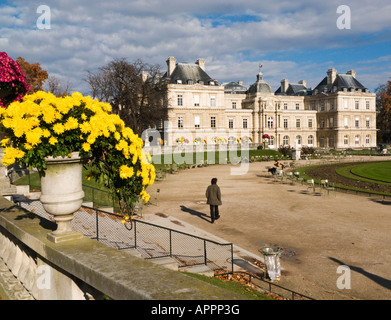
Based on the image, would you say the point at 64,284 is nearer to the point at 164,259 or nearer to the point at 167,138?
the point at 164,259

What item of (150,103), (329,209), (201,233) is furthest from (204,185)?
(150,103)

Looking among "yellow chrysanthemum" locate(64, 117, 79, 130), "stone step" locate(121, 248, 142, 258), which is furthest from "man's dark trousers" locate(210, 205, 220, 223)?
"yellow chrysanthemum" locate(64, 117, 79, 130)

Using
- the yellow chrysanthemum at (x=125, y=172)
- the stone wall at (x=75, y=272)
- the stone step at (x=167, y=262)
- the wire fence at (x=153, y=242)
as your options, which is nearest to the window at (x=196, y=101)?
the wire fence at (x=153, y=242)

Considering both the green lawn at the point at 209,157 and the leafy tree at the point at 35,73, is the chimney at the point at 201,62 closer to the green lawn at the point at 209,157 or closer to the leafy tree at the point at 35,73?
the green lawn at the point at 209,157

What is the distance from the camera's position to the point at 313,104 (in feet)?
274

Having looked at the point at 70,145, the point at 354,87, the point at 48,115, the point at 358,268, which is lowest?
the point at 358,268

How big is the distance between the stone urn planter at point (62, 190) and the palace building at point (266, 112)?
57172 millimetres

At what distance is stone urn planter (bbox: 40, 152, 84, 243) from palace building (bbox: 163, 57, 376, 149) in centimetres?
5717

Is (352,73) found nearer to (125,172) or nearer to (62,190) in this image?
(125,172)

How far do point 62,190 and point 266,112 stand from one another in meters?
72.4

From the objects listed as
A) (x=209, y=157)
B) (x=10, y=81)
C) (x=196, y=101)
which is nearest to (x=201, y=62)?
(x=196, y=101)

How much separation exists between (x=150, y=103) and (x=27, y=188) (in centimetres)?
3527

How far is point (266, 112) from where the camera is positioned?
241 ft

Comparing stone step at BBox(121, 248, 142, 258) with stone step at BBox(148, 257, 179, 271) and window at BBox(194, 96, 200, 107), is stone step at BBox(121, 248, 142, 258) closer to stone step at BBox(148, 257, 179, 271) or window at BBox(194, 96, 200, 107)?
stone step at BBox(148, 257, 179, 271)
